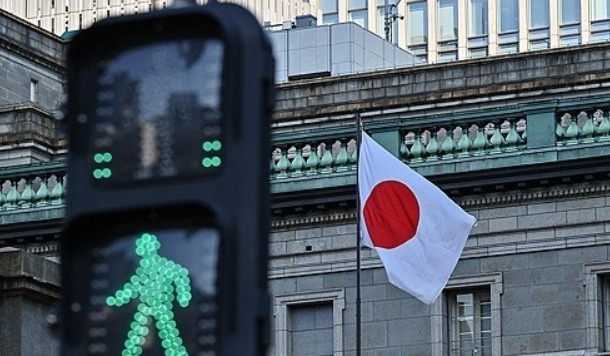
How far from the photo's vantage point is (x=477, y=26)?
122 m

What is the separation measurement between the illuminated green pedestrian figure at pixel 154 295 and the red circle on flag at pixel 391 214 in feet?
104

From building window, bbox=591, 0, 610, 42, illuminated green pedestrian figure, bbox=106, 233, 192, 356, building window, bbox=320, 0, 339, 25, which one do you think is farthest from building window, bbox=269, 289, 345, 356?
building window, bbox=320, 0, 339, 25

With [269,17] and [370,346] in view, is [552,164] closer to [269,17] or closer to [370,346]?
[370,346]

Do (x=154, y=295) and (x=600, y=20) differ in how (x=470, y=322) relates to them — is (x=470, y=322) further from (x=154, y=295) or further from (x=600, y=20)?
(x=600, y=20)

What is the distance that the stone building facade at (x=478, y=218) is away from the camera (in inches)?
1563

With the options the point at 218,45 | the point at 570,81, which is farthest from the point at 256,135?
the point at 570,81

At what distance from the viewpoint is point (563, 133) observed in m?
40.2

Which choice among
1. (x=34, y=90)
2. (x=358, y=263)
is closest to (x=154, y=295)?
(x=358, y=263)

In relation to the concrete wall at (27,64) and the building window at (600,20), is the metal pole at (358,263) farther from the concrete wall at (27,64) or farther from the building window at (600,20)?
the building window at (600,20)

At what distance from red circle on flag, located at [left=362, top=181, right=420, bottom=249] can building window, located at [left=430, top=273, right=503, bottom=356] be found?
255cm

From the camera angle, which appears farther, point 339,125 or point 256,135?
point 339,125

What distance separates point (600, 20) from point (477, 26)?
6440 mm

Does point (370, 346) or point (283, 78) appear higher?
point (283, 78)

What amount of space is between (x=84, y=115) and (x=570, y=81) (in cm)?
3717
